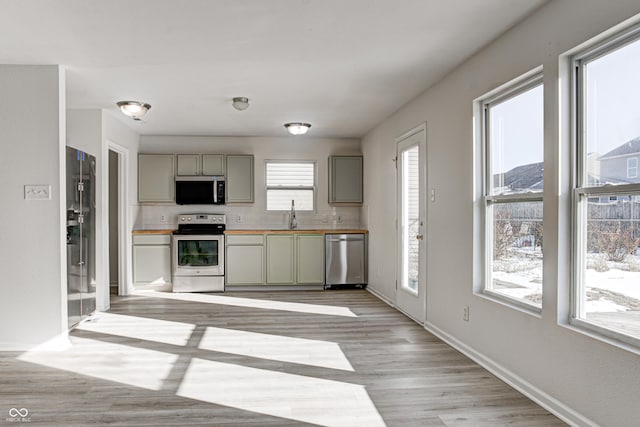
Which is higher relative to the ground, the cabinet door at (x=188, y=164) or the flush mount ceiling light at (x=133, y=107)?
the flush mount ceiling light at (x=133, y=107)

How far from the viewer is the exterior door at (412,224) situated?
4.61m

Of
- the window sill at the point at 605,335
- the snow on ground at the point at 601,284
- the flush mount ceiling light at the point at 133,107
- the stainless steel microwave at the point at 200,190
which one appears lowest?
the window sill at the point at 605,335

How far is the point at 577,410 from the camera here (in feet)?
7.75

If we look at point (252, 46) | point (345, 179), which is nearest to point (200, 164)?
point (345, 179)

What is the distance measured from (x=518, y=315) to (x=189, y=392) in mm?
2127

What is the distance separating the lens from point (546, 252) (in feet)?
8.66

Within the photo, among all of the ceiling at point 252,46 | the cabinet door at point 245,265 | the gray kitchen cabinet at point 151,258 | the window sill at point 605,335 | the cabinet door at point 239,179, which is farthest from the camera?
the cabinet door at point 239,179

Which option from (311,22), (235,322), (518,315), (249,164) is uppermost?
(311,22)

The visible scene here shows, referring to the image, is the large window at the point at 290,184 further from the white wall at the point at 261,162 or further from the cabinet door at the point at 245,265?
the cabinet door at the point at 245,265

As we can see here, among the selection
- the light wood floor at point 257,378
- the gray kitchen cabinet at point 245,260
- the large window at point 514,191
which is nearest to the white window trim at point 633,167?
the large window at point 514,191

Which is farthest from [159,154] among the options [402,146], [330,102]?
[402,146]

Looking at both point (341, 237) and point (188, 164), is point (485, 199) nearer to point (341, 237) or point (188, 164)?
point (341, 237)

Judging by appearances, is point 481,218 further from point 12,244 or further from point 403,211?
point 12,244

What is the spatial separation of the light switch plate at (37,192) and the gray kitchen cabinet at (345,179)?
13.8 feet
